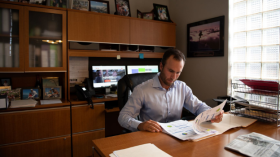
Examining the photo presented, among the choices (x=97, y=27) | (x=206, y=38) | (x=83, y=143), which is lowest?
(x=83, y=143)

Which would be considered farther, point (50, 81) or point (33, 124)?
point (50, 81)

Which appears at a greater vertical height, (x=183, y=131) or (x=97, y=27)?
(x=97, y=27)

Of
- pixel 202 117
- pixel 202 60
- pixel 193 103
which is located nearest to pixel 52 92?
pixel 193 103

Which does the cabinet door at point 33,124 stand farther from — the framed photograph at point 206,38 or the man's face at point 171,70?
the framed photograph at point 206,38

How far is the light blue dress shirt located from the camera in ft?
5.40

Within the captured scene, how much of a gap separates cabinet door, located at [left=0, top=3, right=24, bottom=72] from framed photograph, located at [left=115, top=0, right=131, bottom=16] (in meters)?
1.29

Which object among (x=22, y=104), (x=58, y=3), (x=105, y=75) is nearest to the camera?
(x=22, y=104)

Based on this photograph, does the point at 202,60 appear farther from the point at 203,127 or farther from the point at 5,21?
the point at 5,21

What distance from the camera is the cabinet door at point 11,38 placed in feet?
7.57

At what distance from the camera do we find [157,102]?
5.57 ft

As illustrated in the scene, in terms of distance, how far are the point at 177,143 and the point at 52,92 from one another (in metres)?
2.07

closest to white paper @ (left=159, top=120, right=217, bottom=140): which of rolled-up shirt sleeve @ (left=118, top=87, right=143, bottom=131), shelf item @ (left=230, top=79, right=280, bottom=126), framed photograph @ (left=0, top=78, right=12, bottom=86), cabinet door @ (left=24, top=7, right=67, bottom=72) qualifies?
rolled-up shirt sleeve @ (left=118, top=87, right=143, bottom=131)

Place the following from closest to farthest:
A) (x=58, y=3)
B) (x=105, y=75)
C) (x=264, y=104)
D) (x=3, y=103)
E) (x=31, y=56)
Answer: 1. (x=264, y=104)
2. (x=3, y=103)
3. (x=31, y=56)
4. (x=58, y=3)
5. (x=105, y=75)

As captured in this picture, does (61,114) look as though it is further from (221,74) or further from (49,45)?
(221,74)
